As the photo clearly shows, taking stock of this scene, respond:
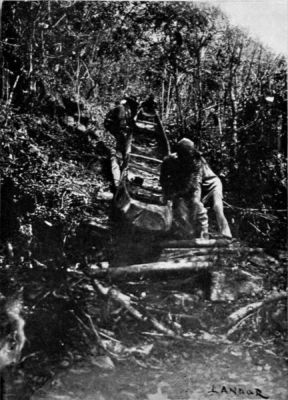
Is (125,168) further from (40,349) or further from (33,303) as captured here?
(40,349)

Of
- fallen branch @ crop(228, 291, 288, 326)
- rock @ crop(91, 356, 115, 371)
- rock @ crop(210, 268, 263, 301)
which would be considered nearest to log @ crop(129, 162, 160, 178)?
rock @ crop(210, 268, 263, 301)

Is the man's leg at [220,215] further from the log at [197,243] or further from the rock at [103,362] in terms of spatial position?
the rock at [103,362]

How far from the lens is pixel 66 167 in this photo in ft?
10.3

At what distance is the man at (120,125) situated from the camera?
3182 mm

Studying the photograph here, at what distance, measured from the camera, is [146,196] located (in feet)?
10.4

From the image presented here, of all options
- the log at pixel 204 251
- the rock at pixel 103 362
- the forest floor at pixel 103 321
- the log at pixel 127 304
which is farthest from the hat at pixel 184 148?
the rock at pixel 103 362

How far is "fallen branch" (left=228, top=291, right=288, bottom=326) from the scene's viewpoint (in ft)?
10.1

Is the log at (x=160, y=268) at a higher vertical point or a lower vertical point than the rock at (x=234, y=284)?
higher

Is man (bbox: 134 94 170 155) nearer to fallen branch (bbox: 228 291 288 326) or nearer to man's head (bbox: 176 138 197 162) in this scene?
man's head (bbox: 176 138 197 162)

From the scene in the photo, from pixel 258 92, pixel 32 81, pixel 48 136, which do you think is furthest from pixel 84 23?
pixel 258 92

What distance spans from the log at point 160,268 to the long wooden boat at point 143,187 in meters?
0.23

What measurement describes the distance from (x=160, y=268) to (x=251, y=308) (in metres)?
0.64

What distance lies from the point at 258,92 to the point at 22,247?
1855 millimetres

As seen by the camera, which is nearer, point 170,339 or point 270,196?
point 170,339
